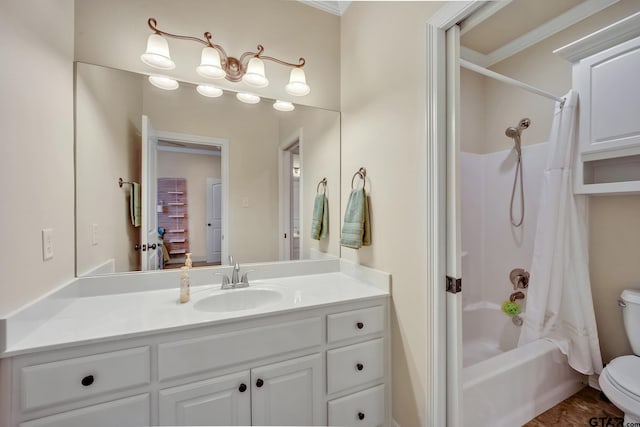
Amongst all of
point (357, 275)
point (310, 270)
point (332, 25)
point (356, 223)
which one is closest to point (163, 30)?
point (332, 25)

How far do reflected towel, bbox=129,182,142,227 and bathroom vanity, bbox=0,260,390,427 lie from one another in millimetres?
382

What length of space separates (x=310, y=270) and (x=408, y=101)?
45.5 inches

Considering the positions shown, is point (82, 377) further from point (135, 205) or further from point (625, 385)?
point (625, 385)

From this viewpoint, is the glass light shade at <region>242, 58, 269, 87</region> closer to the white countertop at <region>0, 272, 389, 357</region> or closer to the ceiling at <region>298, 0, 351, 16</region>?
the ceiling at <region>298, 0, 351, 16</region>

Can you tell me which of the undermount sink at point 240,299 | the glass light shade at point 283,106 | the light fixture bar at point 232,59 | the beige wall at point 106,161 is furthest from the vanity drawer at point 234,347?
the light fixture bar at point 232,59

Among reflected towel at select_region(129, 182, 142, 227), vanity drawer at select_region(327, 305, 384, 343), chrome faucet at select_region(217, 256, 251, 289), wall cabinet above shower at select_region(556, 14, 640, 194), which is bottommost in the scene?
vanity drawer at select_region(327, 305, 384, 343)

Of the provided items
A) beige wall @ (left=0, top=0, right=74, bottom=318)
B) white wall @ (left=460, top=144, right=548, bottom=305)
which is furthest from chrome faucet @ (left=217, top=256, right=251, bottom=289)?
white wall @ (left=460, top=144, right=548, bottom=305)

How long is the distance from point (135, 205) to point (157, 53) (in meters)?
0.78

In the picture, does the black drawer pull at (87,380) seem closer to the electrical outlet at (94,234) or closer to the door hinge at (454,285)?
the electrical outlet at (94,234)

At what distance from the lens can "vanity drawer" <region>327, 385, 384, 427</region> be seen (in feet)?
3.93

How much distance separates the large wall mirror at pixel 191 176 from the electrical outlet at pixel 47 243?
21cm

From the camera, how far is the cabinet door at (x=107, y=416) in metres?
0.79

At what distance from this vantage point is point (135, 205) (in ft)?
4.55

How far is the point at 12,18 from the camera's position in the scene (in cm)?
82
